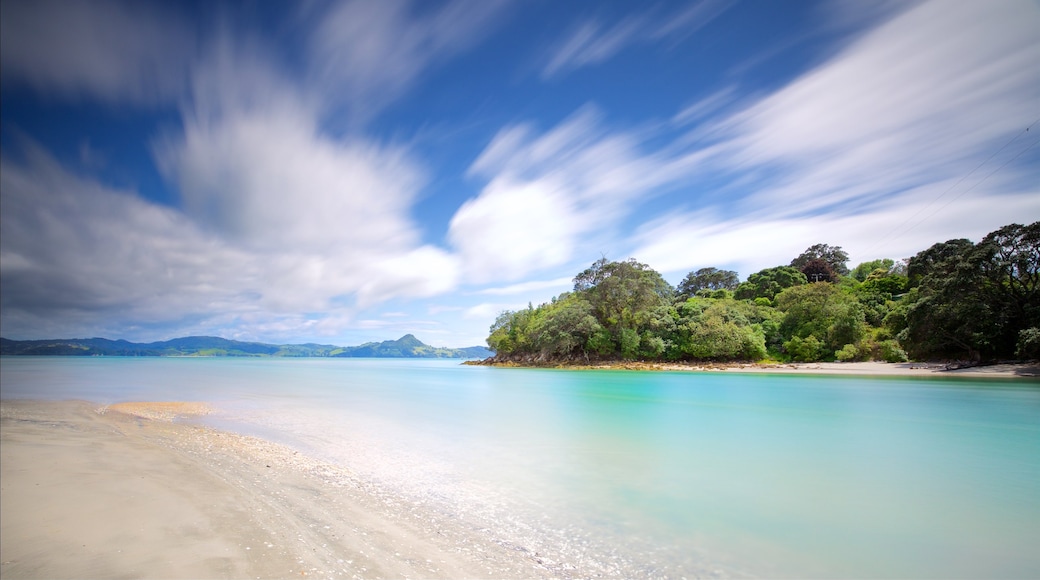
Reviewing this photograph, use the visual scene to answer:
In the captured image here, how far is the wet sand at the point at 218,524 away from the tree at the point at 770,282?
73.3 meters

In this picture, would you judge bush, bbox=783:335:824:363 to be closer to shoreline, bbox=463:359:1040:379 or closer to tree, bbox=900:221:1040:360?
shoreline, bbox=463:359:1040:379

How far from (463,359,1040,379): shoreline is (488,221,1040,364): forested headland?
4.04 feet

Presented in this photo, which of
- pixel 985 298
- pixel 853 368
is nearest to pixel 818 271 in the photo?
pixel 853 368

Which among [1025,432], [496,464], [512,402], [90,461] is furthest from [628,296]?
[90,461]

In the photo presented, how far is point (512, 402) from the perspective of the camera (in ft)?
58.2

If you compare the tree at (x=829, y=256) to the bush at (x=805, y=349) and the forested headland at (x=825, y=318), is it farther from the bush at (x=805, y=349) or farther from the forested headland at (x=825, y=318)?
the bush at (x=805, y=349)

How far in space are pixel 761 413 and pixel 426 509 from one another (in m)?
13.3

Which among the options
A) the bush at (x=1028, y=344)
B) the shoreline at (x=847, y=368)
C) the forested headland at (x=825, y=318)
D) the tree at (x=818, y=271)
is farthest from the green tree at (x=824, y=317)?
the tree at (x=818, y=271)

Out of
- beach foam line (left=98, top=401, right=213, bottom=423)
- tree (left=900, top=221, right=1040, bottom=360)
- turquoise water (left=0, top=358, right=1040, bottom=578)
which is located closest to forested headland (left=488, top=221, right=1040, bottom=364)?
tree (left=900, top=221, right=1040, bottom=360)

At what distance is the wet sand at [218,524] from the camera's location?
3.57m

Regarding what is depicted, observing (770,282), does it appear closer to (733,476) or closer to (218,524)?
(733,476)

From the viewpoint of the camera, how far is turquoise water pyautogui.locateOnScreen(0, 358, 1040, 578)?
4387 mm

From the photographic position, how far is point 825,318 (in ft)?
136

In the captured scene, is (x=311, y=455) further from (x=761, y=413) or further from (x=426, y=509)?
(x=761, y=413)
